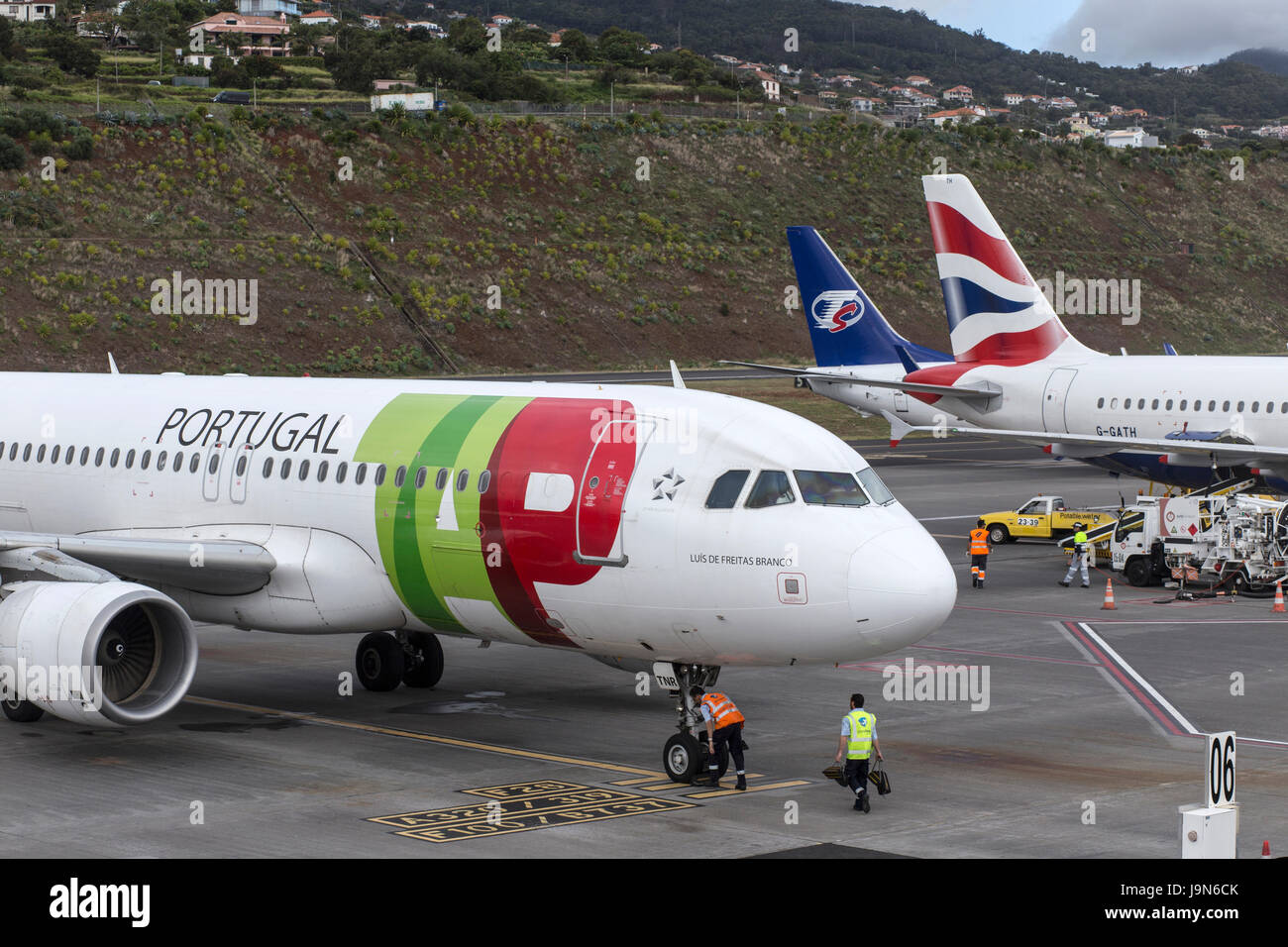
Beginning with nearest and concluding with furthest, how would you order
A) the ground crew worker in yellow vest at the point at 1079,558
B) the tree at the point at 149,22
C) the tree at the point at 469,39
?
the ground crew worker in yellow vest at the point at 1079,558
the tree at the point at 469,39
the tree at the point at 149,22

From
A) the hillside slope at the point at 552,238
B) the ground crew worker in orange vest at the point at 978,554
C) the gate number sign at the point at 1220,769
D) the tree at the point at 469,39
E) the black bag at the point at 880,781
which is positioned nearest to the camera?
the gate number sign at the point at 1220,769

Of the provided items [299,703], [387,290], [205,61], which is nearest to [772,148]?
[387,290]

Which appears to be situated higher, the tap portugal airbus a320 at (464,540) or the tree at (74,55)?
the tree at (74,55)

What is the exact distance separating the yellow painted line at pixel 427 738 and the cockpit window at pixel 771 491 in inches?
147

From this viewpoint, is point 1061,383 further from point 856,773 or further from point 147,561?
point 147,561

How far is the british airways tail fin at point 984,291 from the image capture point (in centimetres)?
5134

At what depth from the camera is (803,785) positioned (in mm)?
20234

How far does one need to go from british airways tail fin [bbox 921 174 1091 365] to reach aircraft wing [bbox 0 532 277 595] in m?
32.7

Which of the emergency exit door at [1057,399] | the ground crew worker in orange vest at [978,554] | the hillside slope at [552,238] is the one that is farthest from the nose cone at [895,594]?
the hillside slope at [552,238]

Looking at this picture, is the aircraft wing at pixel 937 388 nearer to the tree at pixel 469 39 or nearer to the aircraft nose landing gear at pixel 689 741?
the aircraft nose landing gear at pixel 689 741

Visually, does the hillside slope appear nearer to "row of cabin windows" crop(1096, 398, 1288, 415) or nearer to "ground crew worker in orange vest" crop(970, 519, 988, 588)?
"row of cabin windows" crop(1096, 398, 1288, 415)

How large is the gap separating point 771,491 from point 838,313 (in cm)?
3612

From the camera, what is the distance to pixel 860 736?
19031 mm
